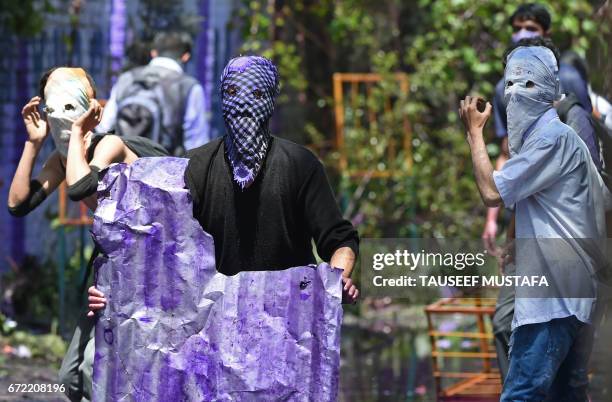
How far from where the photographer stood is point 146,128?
300 inches

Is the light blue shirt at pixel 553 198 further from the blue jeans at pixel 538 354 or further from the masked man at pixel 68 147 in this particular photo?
the masked man at pixel 68 147

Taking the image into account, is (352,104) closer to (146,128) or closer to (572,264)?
(146,128)

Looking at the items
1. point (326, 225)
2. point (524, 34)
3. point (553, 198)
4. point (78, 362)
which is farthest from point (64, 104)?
point (524, 34)

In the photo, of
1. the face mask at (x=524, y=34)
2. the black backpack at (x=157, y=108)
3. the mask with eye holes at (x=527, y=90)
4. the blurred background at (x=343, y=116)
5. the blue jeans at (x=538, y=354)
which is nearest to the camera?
the blue jeans at (x=538, y=354)

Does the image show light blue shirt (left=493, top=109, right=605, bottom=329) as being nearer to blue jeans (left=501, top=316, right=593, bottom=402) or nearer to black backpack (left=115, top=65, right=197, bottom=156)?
blue jeans (left=501, top=316, right=593, bottom=402)

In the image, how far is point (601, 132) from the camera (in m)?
5.94

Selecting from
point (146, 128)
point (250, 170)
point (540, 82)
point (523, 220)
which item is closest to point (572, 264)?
point (523, 220)

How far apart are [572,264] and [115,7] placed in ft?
20.0

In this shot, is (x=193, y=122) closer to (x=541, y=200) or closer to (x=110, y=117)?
(x=110, y=117)

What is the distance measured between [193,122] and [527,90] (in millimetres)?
2976

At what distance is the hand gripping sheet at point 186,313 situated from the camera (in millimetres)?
4621

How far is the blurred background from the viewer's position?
9.84 meters

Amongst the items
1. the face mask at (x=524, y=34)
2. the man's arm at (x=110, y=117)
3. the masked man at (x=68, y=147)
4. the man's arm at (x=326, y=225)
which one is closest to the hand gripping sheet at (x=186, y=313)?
the man's arm at (x=326, y=225)

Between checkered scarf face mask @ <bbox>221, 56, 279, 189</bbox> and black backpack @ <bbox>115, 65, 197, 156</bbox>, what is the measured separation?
9.14 feet
